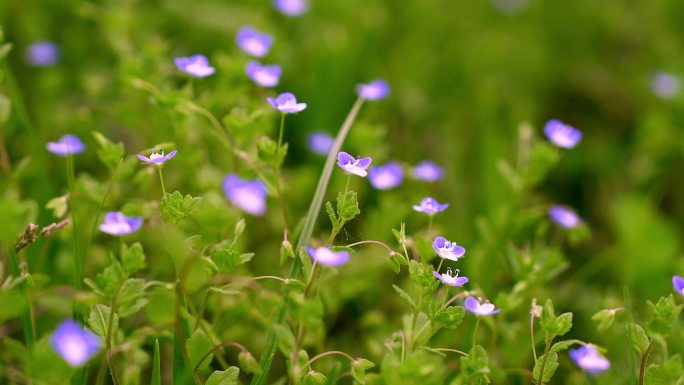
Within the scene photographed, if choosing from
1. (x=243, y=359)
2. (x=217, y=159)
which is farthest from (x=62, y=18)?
(x=243, y=359)

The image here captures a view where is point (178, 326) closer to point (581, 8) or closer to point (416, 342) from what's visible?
point (416, 342)

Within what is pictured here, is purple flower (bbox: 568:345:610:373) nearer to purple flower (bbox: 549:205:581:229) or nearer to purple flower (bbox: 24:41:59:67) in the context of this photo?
purple flower (bbox: 549:205:581:229)

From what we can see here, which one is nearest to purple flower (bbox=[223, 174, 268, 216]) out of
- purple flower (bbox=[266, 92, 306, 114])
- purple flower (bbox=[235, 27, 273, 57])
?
purple flower (bbox=[266, 92, 306, 114])

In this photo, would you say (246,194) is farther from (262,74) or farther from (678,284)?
(678,284)

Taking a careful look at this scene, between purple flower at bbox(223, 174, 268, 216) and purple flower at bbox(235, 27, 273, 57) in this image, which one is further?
purple flower at bbox(235, 27, 273, 57)

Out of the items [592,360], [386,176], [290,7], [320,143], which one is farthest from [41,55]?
[592,360]

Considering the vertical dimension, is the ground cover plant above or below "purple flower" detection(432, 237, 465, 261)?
below

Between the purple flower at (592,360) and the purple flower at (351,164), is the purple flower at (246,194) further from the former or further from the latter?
the purple flower at (592,360)
